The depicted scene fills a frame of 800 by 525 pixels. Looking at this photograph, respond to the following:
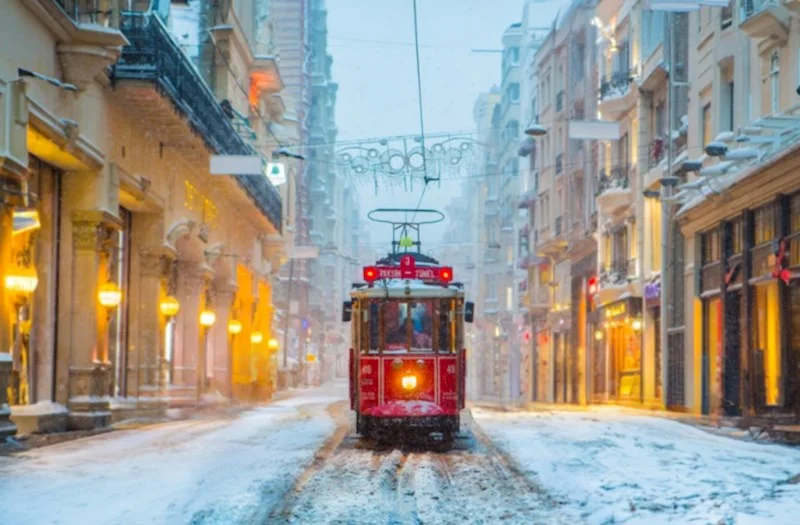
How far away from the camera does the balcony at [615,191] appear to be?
44188mm

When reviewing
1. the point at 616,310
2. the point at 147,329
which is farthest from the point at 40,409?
the point at 616,310

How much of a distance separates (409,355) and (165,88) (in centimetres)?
823

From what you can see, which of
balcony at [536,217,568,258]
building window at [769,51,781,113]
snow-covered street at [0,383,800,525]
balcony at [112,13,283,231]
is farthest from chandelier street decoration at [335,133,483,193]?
balcony at [536,217,568,258]

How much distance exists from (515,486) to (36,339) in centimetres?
1107

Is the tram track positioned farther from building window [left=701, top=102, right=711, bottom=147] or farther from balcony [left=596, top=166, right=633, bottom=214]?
balcony [left=596, top=166, right=633, bottom=214]

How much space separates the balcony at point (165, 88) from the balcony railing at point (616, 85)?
50.2ft

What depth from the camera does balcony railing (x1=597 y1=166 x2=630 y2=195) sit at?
1756 inches

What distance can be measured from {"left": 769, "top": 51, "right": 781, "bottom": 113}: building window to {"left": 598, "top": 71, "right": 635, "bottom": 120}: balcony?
50.2 ft

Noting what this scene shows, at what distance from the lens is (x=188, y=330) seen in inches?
1362

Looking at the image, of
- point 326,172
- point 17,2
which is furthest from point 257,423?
point 326,172

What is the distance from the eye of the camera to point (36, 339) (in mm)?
22297

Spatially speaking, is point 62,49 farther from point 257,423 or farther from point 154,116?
point 257,423

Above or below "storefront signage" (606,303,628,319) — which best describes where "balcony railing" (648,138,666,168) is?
above

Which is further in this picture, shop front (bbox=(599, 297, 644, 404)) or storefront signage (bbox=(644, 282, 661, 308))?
shop front (bbox=(599, 297, 644, 404))
